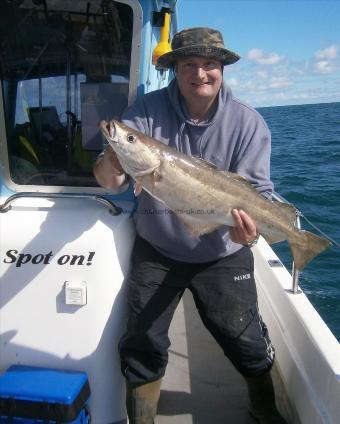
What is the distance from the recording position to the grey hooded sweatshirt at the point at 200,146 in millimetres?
3359

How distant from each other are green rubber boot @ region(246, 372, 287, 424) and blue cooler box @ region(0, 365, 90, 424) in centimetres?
131

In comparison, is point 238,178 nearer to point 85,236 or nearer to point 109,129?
point 109,129

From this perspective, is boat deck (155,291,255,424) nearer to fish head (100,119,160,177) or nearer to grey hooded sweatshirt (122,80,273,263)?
grey hooded sweatshirt (122,80,273,263)

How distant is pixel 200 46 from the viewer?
314 centimetres

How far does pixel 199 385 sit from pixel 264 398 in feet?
2.71

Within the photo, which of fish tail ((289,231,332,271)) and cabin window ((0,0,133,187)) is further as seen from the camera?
cabin window ((0,0,133,187))

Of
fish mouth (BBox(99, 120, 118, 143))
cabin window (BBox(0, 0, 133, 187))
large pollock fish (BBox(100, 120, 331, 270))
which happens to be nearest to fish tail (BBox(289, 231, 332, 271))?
large pollock fish (BBox(100, 120, 331, 270))

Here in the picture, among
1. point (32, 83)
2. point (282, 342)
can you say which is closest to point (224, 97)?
point (32, 83)

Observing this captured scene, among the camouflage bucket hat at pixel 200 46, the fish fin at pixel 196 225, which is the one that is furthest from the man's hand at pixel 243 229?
the camouflage bucket hat at pixel 200 46

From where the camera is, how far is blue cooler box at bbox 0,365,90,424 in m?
2.69

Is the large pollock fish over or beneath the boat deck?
over

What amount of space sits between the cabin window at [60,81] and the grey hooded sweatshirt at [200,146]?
413 millimetres

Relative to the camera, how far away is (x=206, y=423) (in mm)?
3584

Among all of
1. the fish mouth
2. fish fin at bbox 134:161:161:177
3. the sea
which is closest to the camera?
the fish mouth
